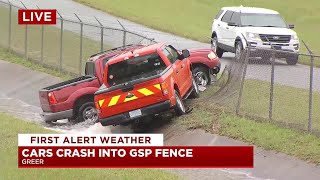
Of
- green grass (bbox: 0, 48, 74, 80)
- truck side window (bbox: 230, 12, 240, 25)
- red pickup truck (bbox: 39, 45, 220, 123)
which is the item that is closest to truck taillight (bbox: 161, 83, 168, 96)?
red pickup truck (bbox: 39, 45, 220, 123)

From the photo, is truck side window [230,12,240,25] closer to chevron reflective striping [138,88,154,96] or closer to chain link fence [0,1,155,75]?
chain link fence [0,1,155,75]

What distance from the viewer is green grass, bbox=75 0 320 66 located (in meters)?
38.2

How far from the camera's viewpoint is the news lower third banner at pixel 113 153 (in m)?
10.5

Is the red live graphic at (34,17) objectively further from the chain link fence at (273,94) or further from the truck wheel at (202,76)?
the chain link fence at (273,94)

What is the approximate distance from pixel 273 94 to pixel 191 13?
1273 inches

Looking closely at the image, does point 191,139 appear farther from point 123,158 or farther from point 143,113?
point 123,158

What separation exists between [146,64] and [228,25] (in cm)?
1090

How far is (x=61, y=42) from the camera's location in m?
23.6

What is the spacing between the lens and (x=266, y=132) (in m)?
12.7

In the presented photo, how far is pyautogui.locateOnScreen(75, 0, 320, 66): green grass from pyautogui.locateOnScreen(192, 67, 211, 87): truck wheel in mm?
16598

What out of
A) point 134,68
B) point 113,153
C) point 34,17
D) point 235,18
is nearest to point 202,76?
point 134,68

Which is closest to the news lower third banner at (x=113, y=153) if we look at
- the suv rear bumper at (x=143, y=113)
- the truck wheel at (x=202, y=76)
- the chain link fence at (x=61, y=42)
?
the suv rear bumper at (x=143, y=113)

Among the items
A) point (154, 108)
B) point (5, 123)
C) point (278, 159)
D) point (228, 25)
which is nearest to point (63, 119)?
point (5, 123)

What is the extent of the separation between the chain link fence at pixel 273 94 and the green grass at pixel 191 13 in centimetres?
1937
